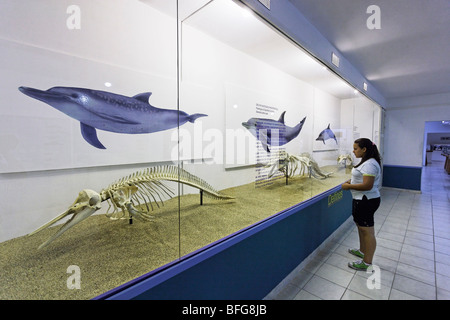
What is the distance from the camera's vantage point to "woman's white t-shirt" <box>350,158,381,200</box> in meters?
2.34

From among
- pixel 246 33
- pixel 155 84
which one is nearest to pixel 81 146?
pixel 155 84

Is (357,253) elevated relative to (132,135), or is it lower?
lower

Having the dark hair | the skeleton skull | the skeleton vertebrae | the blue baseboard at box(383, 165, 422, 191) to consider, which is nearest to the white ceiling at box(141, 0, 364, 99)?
the dark hair

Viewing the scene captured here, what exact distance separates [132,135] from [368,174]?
247 cm

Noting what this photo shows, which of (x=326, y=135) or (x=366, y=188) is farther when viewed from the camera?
(x=326, y=135)

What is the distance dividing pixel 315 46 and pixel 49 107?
287cm

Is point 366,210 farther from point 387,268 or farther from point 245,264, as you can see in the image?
point 245,264

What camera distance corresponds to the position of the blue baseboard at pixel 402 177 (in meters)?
6.86

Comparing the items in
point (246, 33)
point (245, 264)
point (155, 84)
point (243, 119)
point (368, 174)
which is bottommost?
point (245, 264)

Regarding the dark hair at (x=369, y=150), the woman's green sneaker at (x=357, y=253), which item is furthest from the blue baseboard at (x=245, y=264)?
the dark hair at (x=369, y=150)

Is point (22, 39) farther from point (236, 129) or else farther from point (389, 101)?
point (389, 101)

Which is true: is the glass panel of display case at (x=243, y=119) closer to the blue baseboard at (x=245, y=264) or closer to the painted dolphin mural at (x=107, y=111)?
the blue baseboard at (x=245, y=264)

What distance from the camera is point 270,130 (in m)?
2.70
